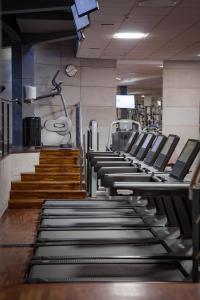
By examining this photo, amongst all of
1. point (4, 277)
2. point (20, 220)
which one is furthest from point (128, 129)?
point (4, 277)

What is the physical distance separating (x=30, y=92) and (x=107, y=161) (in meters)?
4.77

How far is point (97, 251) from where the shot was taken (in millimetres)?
4590

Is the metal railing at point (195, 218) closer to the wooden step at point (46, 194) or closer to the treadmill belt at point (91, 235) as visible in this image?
the treadmill belt at point (91, 235)

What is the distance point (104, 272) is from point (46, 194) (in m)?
4.52

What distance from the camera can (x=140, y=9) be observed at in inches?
243

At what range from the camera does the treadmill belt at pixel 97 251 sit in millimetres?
4402

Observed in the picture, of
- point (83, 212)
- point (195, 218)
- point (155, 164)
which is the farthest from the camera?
point (83, 212)

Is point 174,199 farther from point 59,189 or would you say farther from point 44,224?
point 59,189

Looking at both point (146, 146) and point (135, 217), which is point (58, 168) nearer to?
point (135, 217)

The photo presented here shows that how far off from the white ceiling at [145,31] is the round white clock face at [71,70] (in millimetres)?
548

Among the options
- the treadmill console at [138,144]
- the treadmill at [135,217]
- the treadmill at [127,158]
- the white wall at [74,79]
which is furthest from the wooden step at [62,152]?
the treadmill at [135,217]

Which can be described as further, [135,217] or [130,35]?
[130,35]

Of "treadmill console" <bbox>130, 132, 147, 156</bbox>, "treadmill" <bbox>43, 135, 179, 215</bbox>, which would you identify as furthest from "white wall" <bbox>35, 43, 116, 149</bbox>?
"treadmill console" <bbox>130, 132, 147, 156</bbox>

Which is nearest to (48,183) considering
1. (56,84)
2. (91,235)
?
(56,84)
